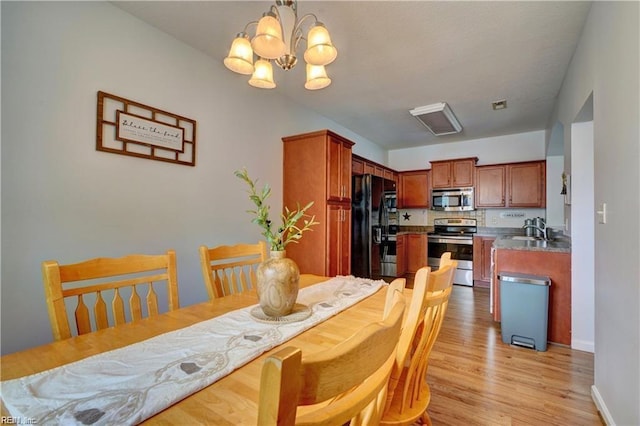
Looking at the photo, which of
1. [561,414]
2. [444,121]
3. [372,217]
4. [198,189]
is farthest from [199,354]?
[444,121]

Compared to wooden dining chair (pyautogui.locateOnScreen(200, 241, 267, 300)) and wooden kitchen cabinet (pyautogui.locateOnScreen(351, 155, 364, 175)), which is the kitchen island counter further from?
wooden dining chair (pyautogui.locateOnScreen(200, 241, 267, 300))

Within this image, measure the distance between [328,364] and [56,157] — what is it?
213cm

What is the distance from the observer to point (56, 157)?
67.1 inches

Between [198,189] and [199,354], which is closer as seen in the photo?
[199,354]

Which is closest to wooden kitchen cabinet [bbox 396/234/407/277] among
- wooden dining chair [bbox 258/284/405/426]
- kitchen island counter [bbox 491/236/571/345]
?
kitchen island counter [bbox 491/236/571/345]

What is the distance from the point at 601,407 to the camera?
5.44 ft

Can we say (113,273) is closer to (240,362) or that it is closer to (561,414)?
(240,362)

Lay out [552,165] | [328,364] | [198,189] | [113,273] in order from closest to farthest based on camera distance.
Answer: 1. [328,364]
2. [113,273]
3. [198,189]
4. [552,165]

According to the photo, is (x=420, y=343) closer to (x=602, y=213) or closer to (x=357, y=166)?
(x=602, y=213)

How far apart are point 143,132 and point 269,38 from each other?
1343 millimetres

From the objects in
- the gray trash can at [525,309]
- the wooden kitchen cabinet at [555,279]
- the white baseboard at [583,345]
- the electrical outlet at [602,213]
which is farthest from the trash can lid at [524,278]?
the electrical outlet at [602,213]

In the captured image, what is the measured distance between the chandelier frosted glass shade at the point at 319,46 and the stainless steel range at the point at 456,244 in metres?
4.22

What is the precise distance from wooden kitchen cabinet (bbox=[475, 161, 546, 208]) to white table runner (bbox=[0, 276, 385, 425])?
16.0 feet

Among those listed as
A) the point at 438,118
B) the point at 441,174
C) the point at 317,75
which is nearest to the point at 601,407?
the point at 317,75
